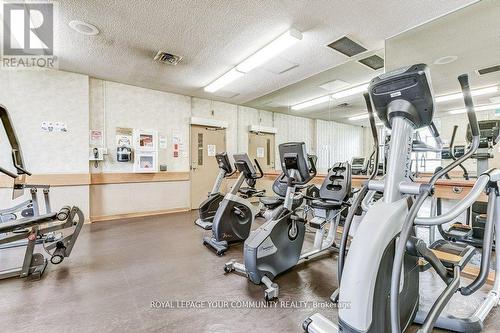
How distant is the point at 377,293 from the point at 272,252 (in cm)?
116

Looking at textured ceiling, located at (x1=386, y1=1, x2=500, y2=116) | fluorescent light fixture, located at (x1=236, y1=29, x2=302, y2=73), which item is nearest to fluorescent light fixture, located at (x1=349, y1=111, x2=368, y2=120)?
textured ceiling, located at (x1=386, y1=1, x2=500, y2=116)

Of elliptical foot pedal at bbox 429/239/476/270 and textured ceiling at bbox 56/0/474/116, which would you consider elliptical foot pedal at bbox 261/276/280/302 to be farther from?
textured ceiling at bbox 56/0/474/116

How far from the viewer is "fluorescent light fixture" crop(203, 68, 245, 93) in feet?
15.2

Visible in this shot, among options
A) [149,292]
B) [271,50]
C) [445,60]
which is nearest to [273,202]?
[149,292]

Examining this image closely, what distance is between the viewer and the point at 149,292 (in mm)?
2164

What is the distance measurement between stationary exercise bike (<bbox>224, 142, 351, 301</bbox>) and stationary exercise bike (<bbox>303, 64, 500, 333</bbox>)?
699mm

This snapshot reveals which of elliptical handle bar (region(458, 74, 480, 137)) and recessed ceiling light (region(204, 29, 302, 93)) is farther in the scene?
recessed ceiling light (region(204, 29, 302, 93))

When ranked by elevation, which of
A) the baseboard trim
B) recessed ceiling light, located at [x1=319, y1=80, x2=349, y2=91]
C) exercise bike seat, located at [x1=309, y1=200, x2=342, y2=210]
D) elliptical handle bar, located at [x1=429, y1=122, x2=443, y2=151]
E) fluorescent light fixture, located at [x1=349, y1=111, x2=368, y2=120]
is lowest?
the baseboard trim

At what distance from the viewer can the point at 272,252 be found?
2.26 metres

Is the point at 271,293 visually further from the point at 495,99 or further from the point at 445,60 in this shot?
the point at 445,60

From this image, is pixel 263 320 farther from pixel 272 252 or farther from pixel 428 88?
pixel 428 88

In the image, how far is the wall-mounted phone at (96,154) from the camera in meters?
5.03

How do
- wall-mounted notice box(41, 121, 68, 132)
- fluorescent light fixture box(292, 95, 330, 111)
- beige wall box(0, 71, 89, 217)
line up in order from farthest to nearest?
fluorescent light fixture box(292, 95, 330, 111) < wall-mounted notice box(41, 121, 68, 132) < beige wall box(0, 71, 89, 217)

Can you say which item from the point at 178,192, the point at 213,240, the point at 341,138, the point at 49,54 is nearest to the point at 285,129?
the point at 341,138
